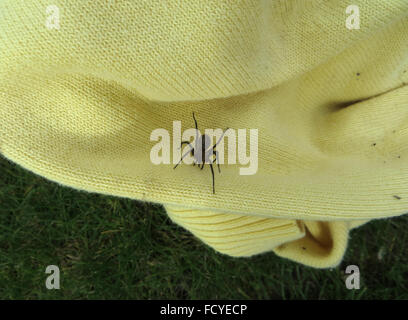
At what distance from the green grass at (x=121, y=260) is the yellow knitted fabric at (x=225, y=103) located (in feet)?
0.99

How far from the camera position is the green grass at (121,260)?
90cm

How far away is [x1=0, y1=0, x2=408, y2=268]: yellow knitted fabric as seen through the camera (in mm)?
381

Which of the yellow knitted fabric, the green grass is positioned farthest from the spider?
the green grass

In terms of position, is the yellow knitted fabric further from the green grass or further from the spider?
the green grass

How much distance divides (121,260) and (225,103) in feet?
1.91

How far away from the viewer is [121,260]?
90cm

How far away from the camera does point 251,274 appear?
924 millimetres

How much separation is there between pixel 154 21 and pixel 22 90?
20 cm

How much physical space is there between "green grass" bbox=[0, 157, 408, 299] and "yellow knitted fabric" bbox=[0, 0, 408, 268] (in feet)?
0.99

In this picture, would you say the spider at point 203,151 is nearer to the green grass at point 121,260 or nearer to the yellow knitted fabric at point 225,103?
the yellow knitted fabric at point 225,103

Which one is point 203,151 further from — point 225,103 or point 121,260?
point 121,260
